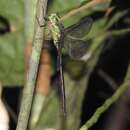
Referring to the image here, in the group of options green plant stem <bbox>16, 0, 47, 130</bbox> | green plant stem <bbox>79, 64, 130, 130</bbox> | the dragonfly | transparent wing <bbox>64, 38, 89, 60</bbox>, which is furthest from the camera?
transparent wing <bbox>64, 38, 89, 60</bbox>

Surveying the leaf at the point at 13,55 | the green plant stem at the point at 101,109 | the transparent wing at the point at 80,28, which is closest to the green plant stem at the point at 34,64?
the green plant stem at the point at 101,109

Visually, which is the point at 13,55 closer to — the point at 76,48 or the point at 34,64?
the point at 76,48

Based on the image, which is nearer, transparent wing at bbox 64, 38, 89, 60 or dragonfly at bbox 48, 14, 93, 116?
dragonfly at bbox 48, 14, 93, 116

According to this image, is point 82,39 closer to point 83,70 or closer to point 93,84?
point 83,70

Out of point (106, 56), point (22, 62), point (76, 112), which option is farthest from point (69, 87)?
point (106, 56)

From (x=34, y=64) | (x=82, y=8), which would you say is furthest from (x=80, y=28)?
(x=34, y=64)

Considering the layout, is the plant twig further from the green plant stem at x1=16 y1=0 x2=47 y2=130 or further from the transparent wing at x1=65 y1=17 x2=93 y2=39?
the green plant stem at x1=16 y1=0 x2=47 y2=130

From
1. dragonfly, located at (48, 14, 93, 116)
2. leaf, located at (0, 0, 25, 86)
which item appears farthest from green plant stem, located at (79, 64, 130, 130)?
leaf, located at (0, 0, 25, 86)
